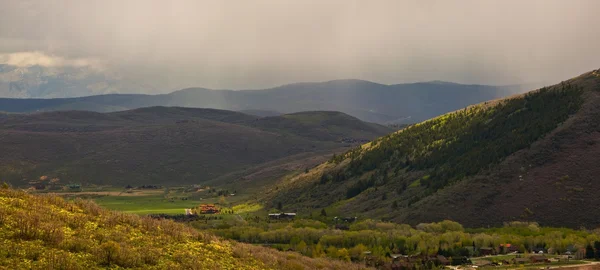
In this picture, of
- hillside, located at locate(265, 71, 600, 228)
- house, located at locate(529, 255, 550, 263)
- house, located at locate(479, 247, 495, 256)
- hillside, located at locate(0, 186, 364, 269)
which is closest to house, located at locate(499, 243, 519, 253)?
house, located at locate(479, 247, 495, 256)

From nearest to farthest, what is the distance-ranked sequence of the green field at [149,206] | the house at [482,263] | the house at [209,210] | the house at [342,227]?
the house at [482,263] < the house at [342,227] < the house at [209,210] < the green field at [149,206]

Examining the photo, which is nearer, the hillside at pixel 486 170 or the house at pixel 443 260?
the house at pixel 443 260

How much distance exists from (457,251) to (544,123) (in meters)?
74.2

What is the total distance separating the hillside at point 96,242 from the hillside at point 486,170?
264 ft

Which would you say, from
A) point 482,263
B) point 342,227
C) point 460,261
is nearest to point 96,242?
point 482,263

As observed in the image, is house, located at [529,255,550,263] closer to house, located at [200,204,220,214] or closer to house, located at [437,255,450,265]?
house, located at [437,255,450,265]

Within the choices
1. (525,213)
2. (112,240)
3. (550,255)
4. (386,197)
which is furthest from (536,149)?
(112,240)

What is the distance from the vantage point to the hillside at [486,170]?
11812 centimetres

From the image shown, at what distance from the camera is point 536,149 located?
13475cm

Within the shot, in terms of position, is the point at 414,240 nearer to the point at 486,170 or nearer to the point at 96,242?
the point at 486,170

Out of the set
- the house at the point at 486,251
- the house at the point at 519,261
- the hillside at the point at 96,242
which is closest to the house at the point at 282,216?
the house at the point at 486,251

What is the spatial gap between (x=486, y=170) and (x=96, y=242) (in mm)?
114170

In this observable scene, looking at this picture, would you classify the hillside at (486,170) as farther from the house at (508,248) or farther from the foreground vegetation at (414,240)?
the house at (508,248)

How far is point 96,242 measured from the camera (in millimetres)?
34812
